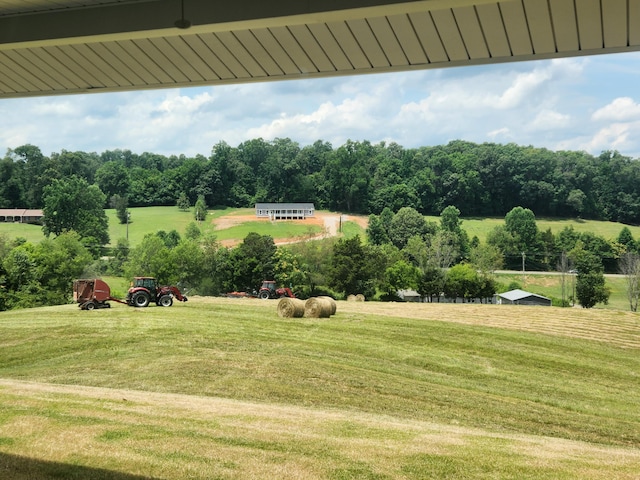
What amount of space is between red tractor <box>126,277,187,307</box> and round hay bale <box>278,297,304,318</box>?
198 inches

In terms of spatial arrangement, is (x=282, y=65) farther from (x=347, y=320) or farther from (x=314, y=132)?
(x=314, y=132)

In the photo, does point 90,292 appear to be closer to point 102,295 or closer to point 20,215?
point 102,295

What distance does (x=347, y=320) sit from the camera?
24.6 meters

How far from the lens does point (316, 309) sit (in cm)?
2445

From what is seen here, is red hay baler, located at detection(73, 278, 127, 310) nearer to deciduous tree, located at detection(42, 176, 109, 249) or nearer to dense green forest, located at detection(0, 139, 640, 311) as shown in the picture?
dense green forest, located at detection(0, 139, 640, 311)

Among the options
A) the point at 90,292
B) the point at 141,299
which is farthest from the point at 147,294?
the point at 90,292

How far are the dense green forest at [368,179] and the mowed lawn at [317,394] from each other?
6795 cm

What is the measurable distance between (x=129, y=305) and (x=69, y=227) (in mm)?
65294

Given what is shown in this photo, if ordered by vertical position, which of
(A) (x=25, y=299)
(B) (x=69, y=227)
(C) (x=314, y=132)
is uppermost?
(C) (x=314, y=132)

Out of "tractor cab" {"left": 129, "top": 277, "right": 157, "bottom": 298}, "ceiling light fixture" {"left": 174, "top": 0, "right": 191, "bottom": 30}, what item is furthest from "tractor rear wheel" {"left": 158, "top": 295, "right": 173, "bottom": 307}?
"ceiling light fixture" {"left": 174, "top": 0, "right": 191, "bottom": 30}

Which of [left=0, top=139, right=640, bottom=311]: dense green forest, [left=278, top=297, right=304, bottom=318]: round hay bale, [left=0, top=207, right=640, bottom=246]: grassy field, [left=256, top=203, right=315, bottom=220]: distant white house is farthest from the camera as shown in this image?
[left=256, top=203, right=315, bottom=220]: distant white house

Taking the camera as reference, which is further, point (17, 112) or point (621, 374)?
point (17, 112)

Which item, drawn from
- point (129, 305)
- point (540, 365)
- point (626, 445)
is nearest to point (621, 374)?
point (540, 365)

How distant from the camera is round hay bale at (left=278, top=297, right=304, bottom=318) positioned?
78.6 feet
